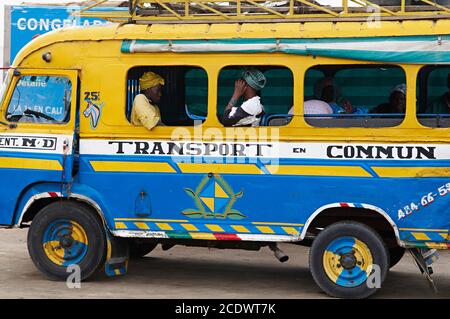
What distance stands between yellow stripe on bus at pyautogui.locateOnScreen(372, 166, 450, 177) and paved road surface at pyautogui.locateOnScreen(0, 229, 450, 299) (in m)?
1.42

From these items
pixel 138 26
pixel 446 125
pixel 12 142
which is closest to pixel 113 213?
pixel 12 142

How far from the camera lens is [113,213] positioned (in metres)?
9.90

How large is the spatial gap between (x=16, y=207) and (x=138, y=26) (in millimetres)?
2305

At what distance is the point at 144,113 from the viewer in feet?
32.1

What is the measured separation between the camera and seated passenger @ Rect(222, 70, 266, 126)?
31.9 feet

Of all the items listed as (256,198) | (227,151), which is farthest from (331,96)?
(256,198)

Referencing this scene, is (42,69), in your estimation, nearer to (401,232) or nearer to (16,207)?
(16,207)

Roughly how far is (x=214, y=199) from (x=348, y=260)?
1479 millimetres

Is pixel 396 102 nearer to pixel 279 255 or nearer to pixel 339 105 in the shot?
pixel 339 105

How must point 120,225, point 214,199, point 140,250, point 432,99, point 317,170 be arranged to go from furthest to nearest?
point 140,250, point 432,99, point 120,225, point 214,199, point 317,170

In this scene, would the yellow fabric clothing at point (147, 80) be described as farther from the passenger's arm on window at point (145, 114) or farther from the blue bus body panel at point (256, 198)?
the blue bus body panel at point (256, 198)

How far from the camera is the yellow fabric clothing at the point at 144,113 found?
384 inches

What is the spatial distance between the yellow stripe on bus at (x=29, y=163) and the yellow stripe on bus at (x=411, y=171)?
10.9ft
